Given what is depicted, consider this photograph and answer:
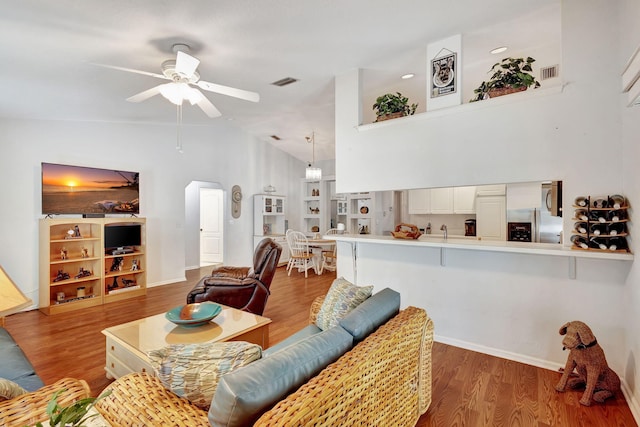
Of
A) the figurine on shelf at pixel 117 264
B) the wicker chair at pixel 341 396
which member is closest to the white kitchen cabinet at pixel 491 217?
the wicker chair at pixel 341 396

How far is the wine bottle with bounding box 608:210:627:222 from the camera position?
7.34 ft

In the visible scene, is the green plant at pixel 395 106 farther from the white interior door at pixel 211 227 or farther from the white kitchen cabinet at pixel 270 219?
the white interior door at pixel 211 227

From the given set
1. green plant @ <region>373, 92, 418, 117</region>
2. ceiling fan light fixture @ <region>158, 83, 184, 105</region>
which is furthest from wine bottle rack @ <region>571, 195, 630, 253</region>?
ceiling fan light fixture @ <region>158, 83, 184, 105</region>

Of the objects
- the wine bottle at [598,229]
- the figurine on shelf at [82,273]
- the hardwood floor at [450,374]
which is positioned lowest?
the hardwood floor at [450,374]

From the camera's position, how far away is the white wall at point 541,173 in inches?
91.0

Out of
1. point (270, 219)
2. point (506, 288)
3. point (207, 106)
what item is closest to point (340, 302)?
point (506, 288)

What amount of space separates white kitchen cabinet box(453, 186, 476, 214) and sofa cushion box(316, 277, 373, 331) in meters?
4.09

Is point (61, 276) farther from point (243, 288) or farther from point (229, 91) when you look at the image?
point (229, 91)

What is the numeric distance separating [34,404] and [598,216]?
11.5 ft

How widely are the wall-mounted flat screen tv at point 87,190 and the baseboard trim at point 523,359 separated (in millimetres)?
4983

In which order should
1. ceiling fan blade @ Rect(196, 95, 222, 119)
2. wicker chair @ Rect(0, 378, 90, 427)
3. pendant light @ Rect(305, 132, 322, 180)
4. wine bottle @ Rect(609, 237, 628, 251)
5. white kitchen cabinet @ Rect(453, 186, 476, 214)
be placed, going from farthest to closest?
pendant light @ Rect(305, 132, 322, 180) → white kitchen cabinet @ Rect(453, 186, 476, 214) → ceiling fan blade @ Rect(196, 95, 222, 119) → wine bottle @ Rect(609, 237, 628, 251) → wicker chair @ Rect(0, 378, 90, 427)

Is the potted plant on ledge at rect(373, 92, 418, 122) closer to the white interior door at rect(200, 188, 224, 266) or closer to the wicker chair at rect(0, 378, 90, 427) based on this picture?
the wicker chair at rect(0, 378, 90, 427)

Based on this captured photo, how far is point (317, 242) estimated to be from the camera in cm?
646

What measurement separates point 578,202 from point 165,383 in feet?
9.85
